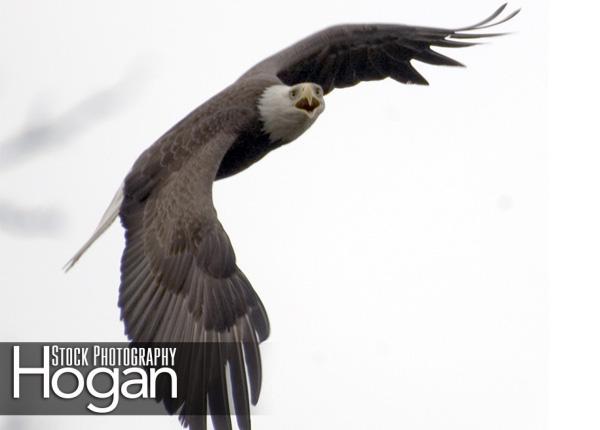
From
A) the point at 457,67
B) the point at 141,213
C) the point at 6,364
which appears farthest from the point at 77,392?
the point at 457,67

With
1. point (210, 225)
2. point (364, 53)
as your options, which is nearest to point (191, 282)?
point (210, 225)

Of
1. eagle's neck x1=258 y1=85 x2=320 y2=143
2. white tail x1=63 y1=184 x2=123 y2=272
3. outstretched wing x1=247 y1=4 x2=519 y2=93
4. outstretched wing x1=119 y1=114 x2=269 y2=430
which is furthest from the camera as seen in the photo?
outstretched wing x1=247 y1=4 x2=519 y2=93

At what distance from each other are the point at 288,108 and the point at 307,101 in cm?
13

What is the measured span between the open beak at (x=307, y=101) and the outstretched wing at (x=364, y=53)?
21.9 inches

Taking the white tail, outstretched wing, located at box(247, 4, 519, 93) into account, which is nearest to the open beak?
outstretched wing, located at box(247, 4, 519, 93)

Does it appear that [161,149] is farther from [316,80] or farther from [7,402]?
[7,402]

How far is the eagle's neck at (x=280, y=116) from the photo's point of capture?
558cm

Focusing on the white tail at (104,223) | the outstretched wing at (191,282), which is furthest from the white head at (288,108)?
the white tail at (104,223)

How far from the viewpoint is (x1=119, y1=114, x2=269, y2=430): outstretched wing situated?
4.23 m

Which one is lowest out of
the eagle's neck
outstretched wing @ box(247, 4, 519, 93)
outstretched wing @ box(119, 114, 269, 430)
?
outstretched wing @ box(119, 114, 269, 430)

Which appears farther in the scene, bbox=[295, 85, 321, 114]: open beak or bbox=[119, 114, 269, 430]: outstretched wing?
bbox=[295, 85, 321, 114]: open beak

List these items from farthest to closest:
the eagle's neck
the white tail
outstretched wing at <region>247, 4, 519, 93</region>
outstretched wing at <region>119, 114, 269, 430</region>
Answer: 1. outstretched wing at <region>247, 4, 519, 93</region>
2. the eagle's neck
3. the white tail
4. outstretched wing at <region>119, 114, 269, 430</region>

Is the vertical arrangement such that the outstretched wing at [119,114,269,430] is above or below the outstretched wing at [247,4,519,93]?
below

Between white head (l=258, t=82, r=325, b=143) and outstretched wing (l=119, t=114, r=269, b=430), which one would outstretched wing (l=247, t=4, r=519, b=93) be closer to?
white head (l=258, t=82, r=325, b=143)
